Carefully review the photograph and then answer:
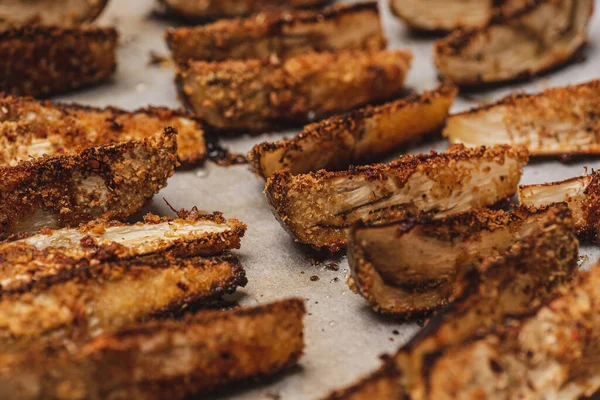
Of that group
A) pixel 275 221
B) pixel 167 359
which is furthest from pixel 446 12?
pixel 167 359

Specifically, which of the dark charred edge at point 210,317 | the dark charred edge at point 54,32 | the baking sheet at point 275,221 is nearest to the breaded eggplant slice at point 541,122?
the baking sheet at point 275,221

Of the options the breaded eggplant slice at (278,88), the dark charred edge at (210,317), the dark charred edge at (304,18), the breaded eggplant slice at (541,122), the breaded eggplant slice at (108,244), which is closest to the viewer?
the dark charred edge at (210,317)

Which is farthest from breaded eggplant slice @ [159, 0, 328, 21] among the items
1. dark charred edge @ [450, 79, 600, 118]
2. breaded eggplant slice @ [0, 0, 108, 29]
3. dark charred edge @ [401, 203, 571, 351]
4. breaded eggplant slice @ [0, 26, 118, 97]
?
dark charred edge @ [401, 203, 571, 351]

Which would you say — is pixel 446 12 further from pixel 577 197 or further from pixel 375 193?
pixel 375 193

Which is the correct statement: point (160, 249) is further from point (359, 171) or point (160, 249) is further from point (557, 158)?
point (557, 158)

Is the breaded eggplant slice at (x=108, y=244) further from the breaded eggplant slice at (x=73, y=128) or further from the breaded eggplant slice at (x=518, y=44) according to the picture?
the breaded eggplant slice at (x=518, y=44)

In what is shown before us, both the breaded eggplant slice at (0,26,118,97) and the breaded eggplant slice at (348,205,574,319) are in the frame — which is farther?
the breaded eggplant slice at (0,26,118,97)

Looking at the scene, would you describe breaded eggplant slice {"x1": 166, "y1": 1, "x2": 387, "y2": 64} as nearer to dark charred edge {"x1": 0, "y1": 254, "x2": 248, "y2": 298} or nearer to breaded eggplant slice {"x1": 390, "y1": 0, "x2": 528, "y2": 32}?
breaded eggplant slice {"x1": 390, "y1": 0, "x2": 528, "y2": 32}
